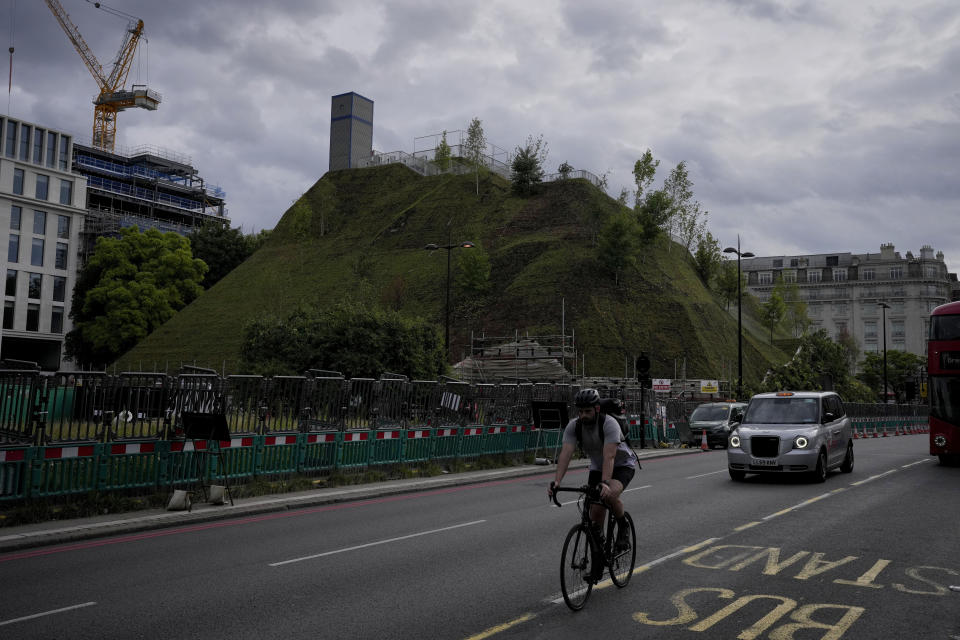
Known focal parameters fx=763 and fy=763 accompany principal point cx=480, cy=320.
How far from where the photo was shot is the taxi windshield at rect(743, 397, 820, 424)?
Result: 1719cm

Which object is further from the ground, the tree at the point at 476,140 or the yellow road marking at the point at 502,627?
the tree at the point at 476,140

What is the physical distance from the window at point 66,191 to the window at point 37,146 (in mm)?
3434

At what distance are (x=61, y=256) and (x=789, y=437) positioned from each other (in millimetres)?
82400

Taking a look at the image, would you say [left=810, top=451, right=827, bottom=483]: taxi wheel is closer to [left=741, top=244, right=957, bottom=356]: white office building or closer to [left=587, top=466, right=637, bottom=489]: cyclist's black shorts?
[left=587, top=466, right=637, bottom=489]: cyclist's black shorts

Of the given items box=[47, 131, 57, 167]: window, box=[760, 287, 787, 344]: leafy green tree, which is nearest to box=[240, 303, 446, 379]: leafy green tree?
box=[760, 287, 787, 344]: leafy green tree

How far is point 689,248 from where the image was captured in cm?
Result: 8912

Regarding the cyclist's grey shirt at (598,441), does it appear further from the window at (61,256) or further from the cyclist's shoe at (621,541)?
the window at (61,256)

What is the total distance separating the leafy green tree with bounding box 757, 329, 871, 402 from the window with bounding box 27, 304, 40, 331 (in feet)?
230

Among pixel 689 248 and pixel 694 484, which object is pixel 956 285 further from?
pixel 694 484

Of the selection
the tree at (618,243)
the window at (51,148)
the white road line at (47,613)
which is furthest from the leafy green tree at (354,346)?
the window at (51,148)

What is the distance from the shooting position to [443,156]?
316ft

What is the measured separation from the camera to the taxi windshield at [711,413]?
3056 centimetres

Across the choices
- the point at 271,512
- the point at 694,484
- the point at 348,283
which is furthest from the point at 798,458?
the point at 348,283

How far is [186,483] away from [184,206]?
113 m
